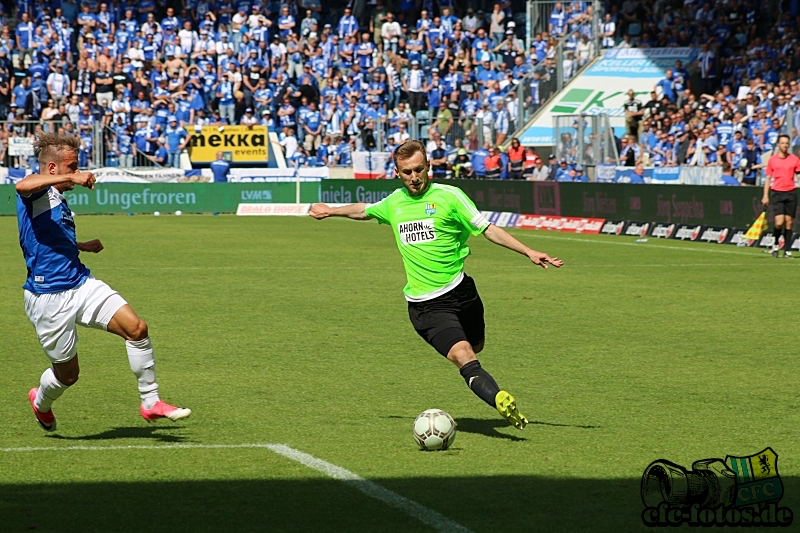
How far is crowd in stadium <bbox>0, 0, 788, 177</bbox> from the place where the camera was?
126 feet

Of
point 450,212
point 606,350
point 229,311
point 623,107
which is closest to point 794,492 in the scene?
point 450,212

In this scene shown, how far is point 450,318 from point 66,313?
2.44 m

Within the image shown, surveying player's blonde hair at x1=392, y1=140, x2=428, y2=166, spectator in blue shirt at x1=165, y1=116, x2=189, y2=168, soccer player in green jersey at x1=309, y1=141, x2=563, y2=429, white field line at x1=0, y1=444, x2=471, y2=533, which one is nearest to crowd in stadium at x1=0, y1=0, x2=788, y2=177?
spectator in blue shirt at x1=165, y1=116, x2=189, y2=168

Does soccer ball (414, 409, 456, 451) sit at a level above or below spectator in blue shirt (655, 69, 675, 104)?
below

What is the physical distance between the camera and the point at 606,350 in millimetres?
11961

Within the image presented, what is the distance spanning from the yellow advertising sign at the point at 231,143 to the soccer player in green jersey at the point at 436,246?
105ft

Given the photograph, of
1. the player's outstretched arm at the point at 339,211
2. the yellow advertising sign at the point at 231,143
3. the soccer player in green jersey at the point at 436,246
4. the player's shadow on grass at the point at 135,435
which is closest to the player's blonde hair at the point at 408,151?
the soccer player in green jersey at the point at 436,246

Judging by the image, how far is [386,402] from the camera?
9.27 metres

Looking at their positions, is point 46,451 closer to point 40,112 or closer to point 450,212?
point 450,212

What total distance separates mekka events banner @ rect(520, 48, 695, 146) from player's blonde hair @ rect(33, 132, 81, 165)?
31.9 m

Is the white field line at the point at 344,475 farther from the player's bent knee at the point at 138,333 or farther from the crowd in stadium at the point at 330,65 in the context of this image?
the crowd in stadium at the point at 330,65

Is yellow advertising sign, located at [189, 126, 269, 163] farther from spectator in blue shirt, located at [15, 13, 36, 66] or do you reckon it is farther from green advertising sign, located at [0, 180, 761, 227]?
spectator in blue shirt, located at [15, 13, 36, 66]

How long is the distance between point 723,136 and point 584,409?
24.0m

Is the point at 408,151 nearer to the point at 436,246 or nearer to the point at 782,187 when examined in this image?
the point at 436,246
